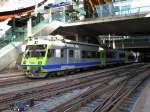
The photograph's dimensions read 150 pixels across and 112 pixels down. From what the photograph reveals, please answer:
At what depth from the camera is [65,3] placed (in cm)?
4219

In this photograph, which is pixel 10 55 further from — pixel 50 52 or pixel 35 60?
pixel 50 52

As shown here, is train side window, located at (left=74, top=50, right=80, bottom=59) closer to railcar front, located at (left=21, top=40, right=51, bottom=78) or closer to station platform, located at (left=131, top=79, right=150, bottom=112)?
railcar front, located at (left=21, top=40, right=51, bottom=78)

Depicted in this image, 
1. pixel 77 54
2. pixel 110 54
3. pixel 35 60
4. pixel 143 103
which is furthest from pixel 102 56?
pixel 143 103

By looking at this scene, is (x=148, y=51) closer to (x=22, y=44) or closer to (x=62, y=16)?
(x=62, y=16)

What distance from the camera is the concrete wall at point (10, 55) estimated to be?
30.2 m

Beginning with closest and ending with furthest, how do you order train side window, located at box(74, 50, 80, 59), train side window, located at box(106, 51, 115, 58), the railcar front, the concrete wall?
the railcar front < train side window, located at box(74, 50, 80, 59) < the concrete wall < train side window, located at box(106, 51, 115, 58)

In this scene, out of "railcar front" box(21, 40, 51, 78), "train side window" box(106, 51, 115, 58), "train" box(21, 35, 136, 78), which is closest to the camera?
"railcar front" box(21, 40, 51, 78)

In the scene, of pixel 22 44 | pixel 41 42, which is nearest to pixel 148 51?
pixel 22 44

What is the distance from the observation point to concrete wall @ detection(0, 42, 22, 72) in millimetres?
30214

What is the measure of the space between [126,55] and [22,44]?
22829 mm

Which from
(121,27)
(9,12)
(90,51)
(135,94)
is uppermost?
(9,12)

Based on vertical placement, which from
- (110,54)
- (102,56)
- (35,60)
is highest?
(110,54)

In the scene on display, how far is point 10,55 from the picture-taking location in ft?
102

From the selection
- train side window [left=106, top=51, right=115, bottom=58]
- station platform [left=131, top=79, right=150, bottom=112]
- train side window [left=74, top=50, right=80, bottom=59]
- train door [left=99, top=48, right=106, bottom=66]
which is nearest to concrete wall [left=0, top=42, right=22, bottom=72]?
train side window [left=74, top=50, right=80, bottom=59]
